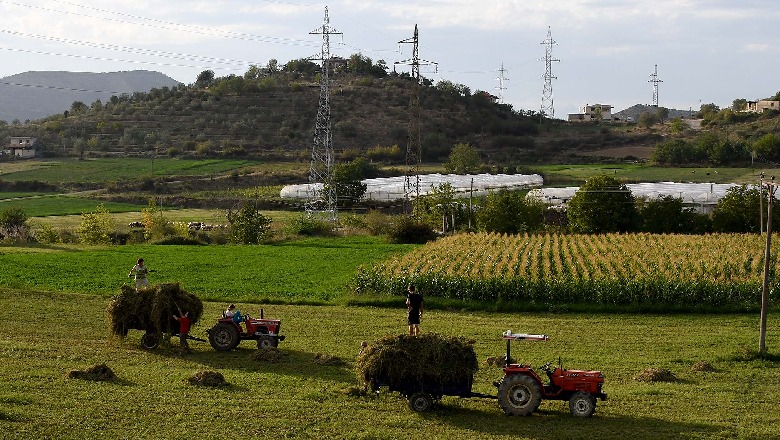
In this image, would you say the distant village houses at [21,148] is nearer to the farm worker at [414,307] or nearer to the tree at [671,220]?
the tree at [671,220]

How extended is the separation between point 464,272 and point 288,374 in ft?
61.7

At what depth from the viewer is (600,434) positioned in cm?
1831

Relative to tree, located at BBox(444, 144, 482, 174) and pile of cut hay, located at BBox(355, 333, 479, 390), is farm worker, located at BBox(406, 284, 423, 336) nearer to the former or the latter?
pile of cut hay, located at BBox(355, 333, 479, 390)

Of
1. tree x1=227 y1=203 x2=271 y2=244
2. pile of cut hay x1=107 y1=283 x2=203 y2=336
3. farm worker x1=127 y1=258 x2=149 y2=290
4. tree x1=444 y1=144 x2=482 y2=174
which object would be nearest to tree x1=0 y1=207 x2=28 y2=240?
tree x1=227 y1=203 x2=271 y2=244

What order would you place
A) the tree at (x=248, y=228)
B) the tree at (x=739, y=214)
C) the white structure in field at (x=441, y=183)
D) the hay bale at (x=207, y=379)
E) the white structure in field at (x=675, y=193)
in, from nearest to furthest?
the hay bale at (x=207, y=379) < the tree at (x=739, y=214) < the tree at (x=248, y=228) < the white structure in field at (x=675, y=193) < the white structure in field at (x=441, y=183)

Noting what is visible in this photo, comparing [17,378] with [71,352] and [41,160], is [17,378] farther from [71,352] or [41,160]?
[41,160]

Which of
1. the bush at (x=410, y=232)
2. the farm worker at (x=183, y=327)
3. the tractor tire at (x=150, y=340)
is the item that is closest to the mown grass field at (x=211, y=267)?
the bush at (x=410, y=232)

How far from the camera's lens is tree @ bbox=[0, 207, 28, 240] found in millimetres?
64812

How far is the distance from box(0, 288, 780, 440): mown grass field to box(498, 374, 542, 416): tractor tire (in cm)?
25

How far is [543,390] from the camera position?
19.7 meters

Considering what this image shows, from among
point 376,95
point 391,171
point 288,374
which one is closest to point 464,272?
point 288,374

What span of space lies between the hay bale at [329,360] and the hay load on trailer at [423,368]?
482 centimetres

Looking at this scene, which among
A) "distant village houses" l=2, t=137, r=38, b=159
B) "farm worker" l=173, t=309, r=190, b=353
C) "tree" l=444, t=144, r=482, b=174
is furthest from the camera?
"distant village houses" l=2, t=137, r=38, b=159

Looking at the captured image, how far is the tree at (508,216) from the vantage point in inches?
2719
